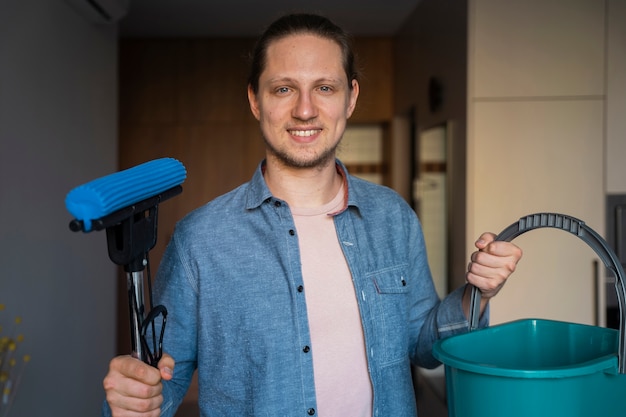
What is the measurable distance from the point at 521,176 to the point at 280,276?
1768 millimetres

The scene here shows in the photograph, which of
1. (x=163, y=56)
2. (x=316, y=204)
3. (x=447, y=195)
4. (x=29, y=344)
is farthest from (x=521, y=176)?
(x=163, y=56)

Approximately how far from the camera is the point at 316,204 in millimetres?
1250

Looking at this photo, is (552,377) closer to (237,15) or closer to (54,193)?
(54,193)

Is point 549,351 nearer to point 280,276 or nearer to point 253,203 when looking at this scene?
point 280,276

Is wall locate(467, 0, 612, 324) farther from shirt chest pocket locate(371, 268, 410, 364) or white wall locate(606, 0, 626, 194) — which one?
shirt chest pocket locate(371, 268, 410, 364)

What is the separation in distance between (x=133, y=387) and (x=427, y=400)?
2753 millimetres

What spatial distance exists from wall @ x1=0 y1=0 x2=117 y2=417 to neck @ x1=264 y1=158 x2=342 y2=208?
1.25 metres

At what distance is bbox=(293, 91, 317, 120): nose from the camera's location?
1.13 metres

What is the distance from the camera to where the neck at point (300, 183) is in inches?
47.6

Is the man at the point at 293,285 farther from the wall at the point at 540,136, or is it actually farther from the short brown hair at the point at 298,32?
the wall at the point at 540,136

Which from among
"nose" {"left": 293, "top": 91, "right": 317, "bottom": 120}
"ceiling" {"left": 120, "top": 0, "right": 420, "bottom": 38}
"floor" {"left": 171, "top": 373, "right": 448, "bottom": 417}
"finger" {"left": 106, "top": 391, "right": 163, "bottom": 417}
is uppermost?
"ceiling" {"left": 120, "top": 0, "right": 420, "bottom": 38}

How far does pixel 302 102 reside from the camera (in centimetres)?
114

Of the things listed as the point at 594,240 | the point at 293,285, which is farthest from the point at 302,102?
the point at 594,240

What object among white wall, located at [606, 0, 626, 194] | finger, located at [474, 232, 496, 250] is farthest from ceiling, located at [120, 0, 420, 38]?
Answer: finger, located at [474, 232, 496, 250]
